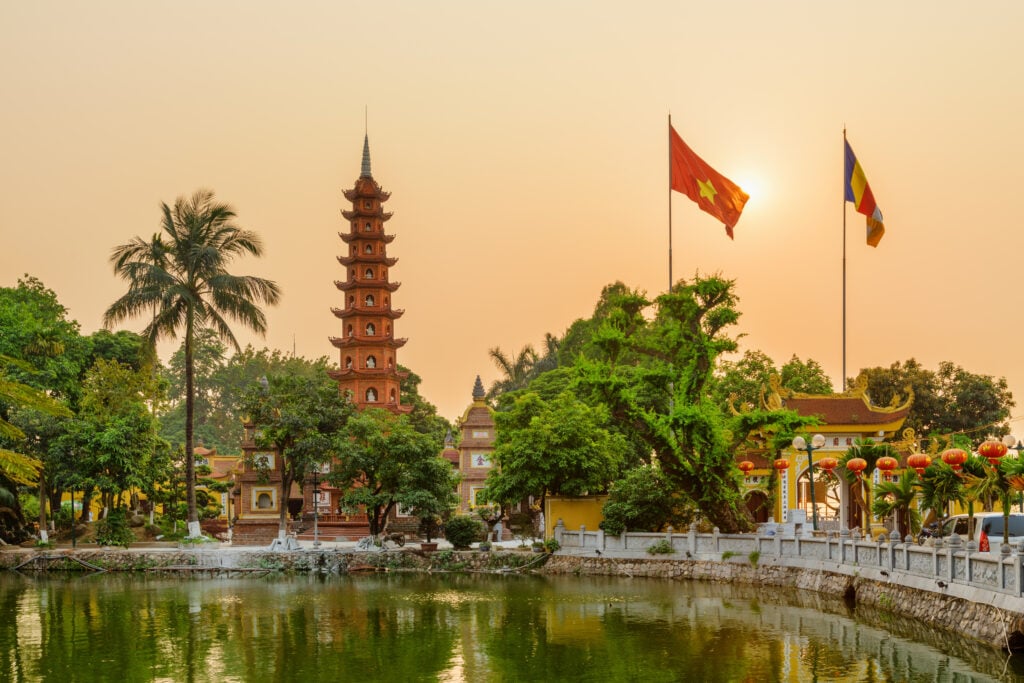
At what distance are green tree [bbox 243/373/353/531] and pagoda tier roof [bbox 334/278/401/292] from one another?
10397 millimetres

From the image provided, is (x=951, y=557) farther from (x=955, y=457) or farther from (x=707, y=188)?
(x=707, y=188)

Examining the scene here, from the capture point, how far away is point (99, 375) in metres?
47.8

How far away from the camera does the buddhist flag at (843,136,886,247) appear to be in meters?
37.9

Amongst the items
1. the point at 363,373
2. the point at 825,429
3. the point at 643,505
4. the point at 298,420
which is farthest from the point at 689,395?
the point at 363,373

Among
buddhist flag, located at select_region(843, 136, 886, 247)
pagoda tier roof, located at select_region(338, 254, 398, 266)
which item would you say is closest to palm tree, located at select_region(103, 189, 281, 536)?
pagoda tier roof, located at select_region(338, 254, 398, 266)

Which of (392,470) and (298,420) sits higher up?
(298,420)

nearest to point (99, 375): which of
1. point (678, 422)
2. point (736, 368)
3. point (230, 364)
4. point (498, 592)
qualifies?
point (498, 592)

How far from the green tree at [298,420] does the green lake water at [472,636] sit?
9.58 m

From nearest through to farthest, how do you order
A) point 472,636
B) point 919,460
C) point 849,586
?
point 472,636 → point 919,460 → point 849,586

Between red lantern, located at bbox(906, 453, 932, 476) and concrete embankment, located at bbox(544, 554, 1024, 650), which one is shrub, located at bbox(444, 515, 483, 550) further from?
red lantern, located at bbox(906, 453, 932, 476)

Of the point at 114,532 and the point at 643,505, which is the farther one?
the point at 114,532

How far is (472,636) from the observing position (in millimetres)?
25047

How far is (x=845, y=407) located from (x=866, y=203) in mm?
7197

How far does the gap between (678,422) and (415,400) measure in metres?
44.7
